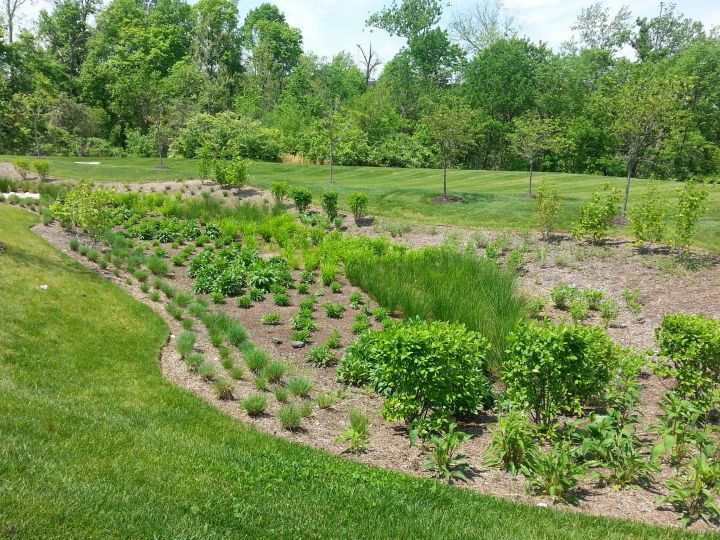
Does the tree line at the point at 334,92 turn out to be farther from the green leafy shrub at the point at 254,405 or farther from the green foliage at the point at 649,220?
the green leafy shrub at the point at 254,405

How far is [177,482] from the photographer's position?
3977 mm

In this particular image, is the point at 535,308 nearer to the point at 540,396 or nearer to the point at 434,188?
the point at 540,396

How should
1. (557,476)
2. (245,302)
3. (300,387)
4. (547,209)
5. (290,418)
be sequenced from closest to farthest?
(557,476) < (290,418) < (300,387) < (245,302) < (547,209)

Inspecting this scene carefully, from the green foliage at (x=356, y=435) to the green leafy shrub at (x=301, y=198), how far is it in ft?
36.6

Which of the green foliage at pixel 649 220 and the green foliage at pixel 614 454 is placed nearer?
the green foliage at pixel 614 454

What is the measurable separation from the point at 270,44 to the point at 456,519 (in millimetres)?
57794

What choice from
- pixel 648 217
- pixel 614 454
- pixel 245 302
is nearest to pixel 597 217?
pixel 648 217

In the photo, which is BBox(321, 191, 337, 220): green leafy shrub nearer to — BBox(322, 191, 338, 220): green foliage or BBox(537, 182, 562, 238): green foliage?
BBox(322, 191, 338, 220): green foliage

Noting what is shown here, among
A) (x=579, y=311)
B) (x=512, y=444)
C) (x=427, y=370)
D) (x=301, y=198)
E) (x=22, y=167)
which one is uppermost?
(x=22, y=167)

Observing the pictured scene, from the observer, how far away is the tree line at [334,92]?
107 ft

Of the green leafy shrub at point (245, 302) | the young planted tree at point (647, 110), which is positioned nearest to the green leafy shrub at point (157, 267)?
the green leafy shrub at point (245, 302)

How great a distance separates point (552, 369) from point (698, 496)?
166 cm

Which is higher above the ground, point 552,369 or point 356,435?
point 552,369

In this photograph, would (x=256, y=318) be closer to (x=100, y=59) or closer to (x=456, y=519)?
(x=456, y=519)
